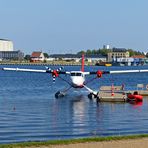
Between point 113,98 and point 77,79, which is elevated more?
point 77,79

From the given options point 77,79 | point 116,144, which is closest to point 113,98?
point 77,79

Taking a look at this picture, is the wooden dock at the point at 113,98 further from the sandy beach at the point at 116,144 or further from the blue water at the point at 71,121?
the sandy beach at the point at 116,144

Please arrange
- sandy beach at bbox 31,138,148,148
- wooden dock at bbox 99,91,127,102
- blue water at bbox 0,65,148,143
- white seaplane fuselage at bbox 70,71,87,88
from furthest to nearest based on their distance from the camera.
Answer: white seaplane fuselage at bbox 70,71,87,88 < wooden dock at bbox 99,91,127,102 < blue water at bbox 0,65,148,143 < sandy beach at bbox 31,138,148,148

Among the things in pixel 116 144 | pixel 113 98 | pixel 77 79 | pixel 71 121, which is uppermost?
pixel 77 79

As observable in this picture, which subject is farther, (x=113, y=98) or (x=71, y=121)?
(x=113, y=98)

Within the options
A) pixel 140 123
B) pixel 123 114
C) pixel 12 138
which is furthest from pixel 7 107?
pixel 12 138

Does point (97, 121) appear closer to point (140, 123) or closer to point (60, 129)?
point (140, 123)

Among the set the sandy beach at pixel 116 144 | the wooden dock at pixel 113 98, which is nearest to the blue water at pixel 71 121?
the wooden dock at pixel 113 98

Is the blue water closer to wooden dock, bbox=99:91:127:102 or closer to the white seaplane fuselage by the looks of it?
wooden dock, bbox=99:91:127:102

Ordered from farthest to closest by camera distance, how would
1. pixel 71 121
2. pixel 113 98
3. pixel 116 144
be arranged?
pixel 113 98, pixel 71 121, pixel 116 144

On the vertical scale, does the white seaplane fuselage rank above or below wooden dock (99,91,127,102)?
above

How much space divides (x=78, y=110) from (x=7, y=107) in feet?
18.0

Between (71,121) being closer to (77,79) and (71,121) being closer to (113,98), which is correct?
(113,98)

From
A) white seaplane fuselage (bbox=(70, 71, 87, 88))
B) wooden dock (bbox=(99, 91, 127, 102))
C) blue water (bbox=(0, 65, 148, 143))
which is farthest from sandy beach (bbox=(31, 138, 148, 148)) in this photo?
white seaplane fuselage (bbox=(70, 71, 87, 88))
